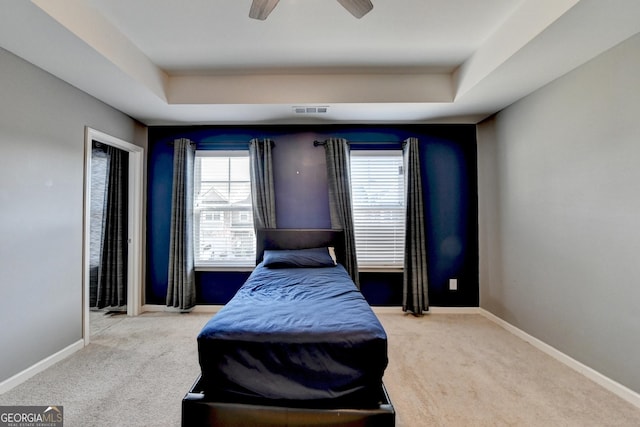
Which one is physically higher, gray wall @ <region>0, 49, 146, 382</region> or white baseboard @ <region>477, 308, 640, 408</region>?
gray wall @ <region>0, 49, 146, 382</region>

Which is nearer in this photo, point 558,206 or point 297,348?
point 297,348

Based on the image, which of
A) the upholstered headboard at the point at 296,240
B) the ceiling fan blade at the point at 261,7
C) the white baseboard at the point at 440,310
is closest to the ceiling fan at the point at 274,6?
the ceiling fan blade at the point at 261,7

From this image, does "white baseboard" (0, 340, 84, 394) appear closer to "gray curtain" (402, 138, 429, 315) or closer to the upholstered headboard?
the upholstered headboard

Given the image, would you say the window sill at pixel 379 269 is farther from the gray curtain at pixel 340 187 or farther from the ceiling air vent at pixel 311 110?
the ceiling air vent at pixel 311 110

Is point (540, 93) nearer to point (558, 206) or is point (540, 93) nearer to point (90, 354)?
point (558, 206)

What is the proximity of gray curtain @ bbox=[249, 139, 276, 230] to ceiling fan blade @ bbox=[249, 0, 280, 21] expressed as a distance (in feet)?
6.26

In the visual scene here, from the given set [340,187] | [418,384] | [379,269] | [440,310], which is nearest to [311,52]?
[340,187]

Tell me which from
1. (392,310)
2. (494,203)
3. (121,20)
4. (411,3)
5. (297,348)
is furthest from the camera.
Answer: (392,310)

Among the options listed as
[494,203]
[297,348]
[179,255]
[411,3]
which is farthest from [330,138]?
[297,348]

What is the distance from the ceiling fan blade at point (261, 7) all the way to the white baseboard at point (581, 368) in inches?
131

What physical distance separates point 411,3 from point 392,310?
3163 mm

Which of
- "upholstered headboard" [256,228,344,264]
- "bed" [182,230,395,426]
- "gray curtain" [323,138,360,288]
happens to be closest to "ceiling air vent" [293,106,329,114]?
"gray curtain" [323,138,360,288]

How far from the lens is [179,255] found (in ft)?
11.5

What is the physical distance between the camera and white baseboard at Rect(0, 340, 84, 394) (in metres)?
1.97
